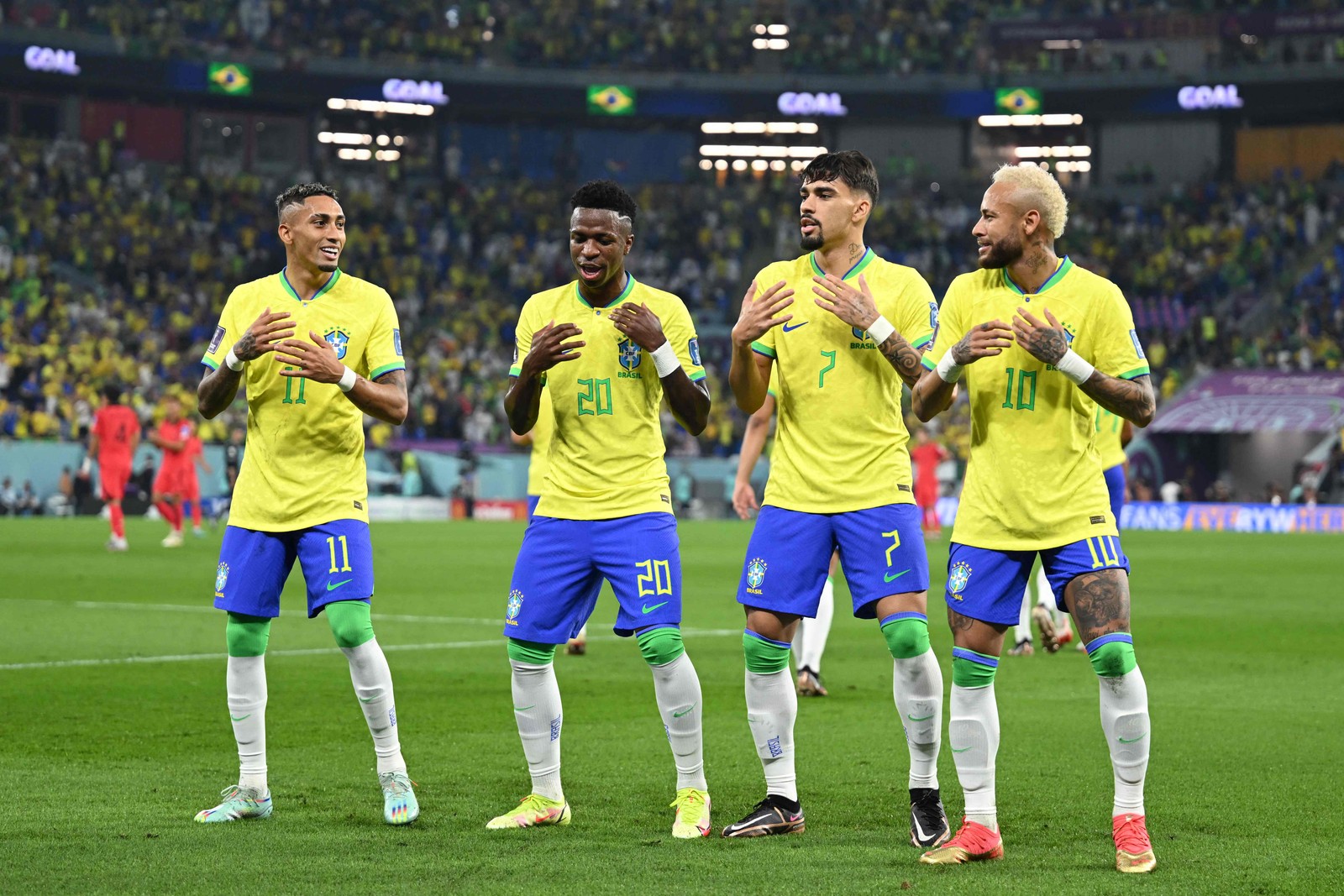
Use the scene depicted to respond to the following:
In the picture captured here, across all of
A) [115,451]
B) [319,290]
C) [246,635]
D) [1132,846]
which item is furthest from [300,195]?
[115,451]

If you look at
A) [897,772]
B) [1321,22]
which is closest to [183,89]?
[1321,22]

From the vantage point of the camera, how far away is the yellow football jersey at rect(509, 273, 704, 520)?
6973 millimetres

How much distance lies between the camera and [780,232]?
55.0 meters

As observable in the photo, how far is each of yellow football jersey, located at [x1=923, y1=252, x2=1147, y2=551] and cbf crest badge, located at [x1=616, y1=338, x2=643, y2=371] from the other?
1.24 m

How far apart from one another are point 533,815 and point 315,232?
2.62 meters

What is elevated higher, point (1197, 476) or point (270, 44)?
point (270, 44)

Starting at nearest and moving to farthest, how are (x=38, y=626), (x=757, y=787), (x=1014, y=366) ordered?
(x=1014, y=366) → (x=757, y=787) → (x=38, y=626)

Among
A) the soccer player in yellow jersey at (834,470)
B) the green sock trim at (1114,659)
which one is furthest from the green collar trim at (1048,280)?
the green sock trim at (1114,659)

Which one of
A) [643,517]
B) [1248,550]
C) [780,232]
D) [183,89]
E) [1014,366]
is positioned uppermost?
[183,89]

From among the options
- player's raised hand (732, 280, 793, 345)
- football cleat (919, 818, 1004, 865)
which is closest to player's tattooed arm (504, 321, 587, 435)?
player's raised hand (732, 280, 793, 345)

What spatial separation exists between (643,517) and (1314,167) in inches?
2160

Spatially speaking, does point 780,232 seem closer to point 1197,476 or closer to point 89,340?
point 1197,476

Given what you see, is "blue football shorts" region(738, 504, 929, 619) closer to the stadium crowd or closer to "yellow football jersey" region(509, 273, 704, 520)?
"yellow football jersey" region(509, 273, 704, 520)

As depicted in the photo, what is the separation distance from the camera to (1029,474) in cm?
639
